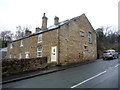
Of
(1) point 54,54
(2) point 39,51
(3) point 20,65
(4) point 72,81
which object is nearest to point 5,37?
(2) point 39,51

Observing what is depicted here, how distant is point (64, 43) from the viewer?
17.4 metres

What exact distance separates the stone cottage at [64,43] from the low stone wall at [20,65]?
3623 millimetres

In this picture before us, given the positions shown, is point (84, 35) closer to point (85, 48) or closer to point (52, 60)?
point (85, 48)

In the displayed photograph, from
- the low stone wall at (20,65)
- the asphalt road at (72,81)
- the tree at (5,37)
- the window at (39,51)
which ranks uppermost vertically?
the tree at (5,37)

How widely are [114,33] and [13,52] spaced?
1826 inches

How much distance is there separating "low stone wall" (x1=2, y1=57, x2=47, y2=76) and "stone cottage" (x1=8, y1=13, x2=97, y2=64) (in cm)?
362

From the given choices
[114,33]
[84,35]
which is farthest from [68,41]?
[114,33]

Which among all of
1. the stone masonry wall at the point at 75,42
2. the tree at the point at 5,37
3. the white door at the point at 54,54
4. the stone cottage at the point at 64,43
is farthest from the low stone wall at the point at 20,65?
the tree at the point at 5,37

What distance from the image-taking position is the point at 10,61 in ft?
34.7

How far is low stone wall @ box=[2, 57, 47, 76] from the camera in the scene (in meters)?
10.2

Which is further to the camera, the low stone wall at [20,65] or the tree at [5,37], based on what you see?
the tree at [5,37]

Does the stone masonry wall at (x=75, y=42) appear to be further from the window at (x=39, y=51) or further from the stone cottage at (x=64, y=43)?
the window at (x=39, y=51)

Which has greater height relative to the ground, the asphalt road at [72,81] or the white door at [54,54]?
the white door at [54,54]

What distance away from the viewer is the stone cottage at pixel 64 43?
17062mm
